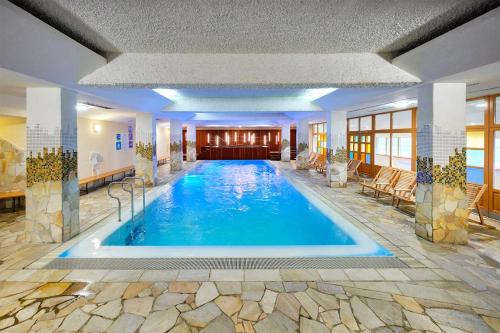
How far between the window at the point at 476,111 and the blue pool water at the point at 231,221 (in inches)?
167

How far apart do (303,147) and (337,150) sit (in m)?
5.19

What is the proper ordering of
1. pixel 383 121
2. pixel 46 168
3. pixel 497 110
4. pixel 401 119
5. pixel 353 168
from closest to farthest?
pixel 46 168, pixel 497 110, pixel 401 119, pixel 383 121, pixel 353 168

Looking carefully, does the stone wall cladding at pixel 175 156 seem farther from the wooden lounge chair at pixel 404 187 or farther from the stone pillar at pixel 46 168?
the wooden lounge chair at pixel 404 187

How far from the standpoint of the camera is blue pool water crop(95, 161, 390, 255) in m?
5.21

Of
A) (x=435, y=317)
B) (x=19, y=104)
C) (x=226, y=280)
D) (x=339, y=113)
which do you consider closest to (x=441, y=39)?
(x=435, y=317)

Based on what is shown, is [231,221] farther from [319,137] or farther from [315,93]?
[319,137]

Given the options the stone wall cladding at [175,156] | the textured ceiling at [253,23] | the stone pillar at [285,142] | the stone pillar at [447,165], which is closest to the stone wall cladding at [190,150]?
the stone wall cladding at [175,156]

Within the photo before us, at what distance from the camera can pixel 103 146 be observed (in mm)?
11109

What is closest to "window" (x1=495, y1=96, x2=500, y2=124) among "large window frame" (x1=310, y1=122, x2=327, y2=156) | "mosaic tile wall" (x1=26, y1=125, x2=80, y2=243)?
"mosaic tile wall" (x1=26, y1=125, x2=80, y2=243)

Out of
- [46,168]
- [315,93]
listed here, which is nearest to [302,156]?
[315,93]

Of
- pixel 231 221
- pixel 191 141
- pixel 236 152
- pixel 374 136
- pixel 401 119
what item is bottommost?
pixel 231 221

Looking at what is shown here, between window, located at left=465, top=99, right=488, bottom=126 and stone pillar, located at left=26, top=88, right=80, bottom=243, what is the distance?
876 centimetres

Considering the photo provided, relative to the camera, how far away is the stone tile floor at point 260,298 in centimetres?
248

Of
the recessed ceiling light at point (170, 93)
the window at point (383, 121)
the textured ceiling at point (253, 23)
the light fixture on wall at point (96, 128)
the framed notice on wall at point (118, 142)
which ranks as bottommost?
the framed notice on wall at point (118, 142)
